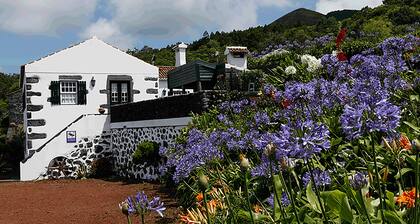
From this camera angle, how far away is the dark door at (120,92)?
63.5ft

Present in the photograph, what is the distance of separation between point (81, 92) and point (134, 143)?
4016 millimetres

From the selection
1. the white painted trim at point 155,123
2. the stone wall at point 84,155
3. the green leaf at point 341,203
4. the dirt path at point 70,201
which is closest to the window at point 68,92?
the stone wall at point 84,155

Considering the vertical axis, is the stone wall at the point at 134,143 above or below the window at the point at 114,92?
below

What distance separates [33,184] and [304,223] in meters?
14.4

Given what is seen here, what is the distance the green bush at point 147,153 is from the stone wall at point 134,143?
15 cm

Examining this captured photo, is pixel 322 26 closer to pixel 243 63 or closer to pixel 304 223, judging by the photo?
pixel 243 63

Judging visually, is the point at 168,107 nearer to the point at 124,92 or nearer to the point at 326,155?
the point at 124,92

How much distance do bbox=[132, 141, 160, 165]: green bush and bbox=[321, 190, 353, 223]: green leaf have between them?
39.1ft

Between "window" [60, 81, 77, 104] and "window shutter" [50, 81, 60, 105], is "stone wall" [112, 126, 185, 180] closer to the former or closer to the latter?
"window" [60, 81, 77, 104]

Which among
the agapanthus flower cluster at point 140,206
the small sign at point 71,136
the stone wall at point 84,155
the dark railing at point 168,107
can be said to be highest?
the dark railing at point 168,107

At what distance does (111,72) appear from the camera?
62.9ft

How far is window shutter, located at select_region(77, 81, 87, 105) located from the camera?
18594 millimetres

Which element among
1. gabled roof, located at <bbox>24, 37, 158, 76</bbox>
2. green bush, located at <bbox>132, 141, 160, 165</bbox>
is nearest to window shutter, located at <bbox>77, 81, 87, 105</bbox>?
gabled roof, located at <bbox>24, 37, 158, 76</bbox>

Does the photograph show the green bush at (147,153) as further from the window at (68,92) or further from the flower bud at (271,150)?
the flower bud at (271,150)
